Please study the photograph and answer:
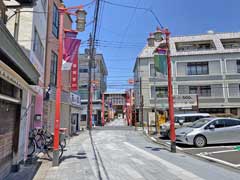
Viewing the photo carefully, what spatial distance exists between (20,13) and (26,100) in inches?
135

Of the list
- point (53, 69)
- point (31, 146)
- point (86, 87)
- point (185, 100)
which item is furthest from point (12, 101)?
point (86, 87)

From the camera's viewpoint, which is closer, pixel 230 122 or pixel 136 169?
pixel 136 169

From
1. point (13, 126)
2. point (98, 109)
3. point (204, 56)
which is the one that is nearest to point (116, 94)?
point (98, 109)

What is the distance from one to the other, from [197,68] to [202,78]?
1670 millimetres

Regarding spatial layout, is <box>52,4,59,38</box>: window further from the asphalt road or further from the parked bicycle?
the asphalt road

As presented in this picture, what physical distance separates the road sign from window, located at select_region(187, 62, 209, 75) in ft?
15.3

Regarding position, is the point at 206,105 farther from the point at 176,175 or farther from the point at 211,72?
the point at 176,175

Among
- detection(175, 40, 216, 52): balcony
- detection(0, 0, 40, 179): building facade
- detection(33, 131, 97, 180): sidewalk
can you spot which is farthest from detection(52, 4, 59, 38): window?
detection(175, 40, 216, 52): balcony

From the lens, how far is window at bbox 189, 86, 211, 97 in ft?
91.4

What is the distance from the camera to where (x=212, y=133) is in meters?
10.5

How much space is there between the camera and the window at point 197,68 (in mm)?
28458

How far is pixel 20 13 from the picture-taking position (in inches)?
305

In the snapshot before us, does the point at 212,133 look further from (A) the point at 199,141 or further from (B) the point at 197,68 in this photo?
(B) the point at 197,68

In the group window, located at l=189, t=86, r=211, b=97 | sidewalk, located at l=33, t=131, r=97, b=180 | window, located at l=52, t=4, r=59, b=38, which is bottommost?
sidewalk, located at l=33, t=131, r=97, b=180
